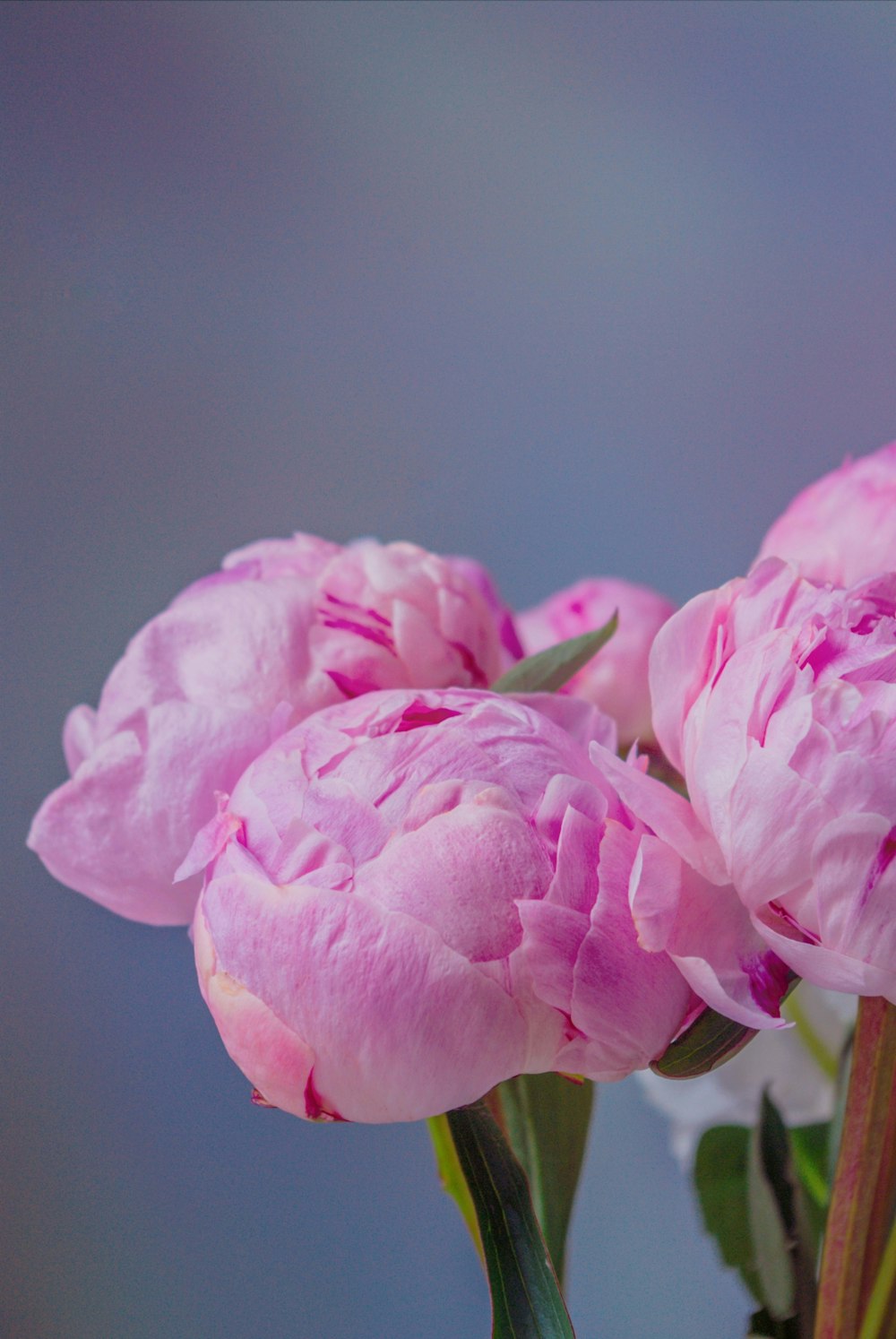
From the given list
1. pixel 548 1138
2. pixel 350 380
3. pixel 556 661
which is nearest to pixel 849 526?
pixel 556 661

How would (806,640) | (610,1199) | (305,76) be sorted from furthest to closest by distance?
(305,76)
(610,1199)
(806,640)

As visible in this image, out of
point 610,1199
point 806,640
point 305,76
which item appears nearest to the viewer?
point 806,640

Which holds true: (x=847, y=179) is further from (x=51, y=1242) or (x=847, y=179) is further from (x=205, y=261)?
(x=51, y=1242)

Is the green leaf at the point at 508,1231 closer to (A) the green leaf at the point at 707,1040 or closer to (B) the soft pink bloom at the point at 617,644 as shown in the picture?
(A) the green leaf at the point at 707,1040

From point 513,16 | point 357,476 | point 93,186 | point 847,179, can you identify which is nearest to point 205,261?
point 93,186

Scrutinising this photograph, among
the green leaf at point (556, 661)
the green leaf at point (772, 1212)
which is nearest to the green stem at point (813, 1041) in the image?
the green leaf at point (772, 1212)

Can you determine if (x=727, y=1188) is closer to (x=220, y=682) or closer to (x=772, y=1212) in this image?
(x=772, y=1212)

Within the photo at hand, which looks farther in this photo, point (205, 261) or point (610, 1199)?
point (205, 261)
